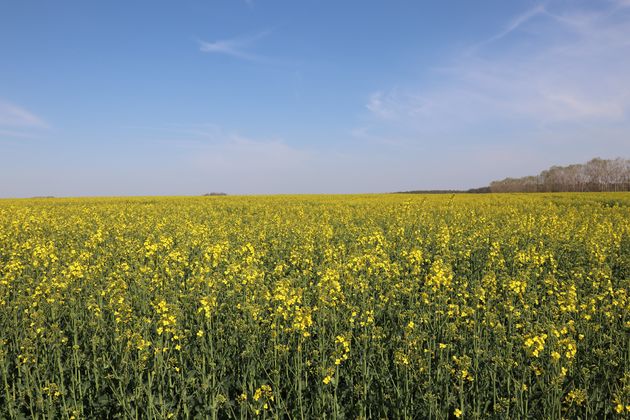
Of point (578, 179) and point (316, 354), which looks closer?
point (316, 354)

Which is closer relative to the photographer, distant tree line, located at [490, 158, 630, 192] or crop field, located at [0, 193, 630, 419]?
crop field, located at [0, 193, 630, 419]

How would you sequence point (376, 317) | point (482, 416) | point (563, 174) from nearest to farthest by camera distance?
point (482, 416) → point (376, 317) → point (563, 174)

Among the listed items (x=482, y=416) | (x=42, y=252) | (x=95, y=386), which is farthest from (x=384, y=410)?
(x=42, y=252)

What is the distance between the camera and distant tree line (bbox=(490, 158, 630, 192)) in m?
92.0

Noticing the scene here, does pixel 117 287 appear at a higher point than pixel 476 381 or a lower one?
higher

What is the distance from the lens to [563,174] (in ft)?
321

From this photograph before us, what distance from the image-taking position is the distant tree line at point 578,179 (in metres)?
92.0

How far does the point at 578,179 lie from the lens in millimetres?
97312

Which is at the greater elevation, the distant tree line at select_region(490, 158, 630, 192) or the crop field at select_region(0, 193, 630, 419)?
the distant tree line at select_region(490, 158, 630, 192)

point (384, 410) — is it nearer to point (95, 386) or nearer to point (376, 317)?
point (376, 317)

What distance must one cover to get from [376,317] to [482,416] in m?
2.65

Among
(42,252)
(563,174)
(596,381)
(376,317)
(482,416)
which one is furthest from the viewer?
(563,174)

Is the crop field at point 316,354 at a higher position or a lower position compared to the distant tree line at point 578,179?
lower

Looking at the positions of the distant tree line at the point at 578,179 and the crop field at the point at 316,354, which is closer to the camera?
the crop field at the point at 316,354
